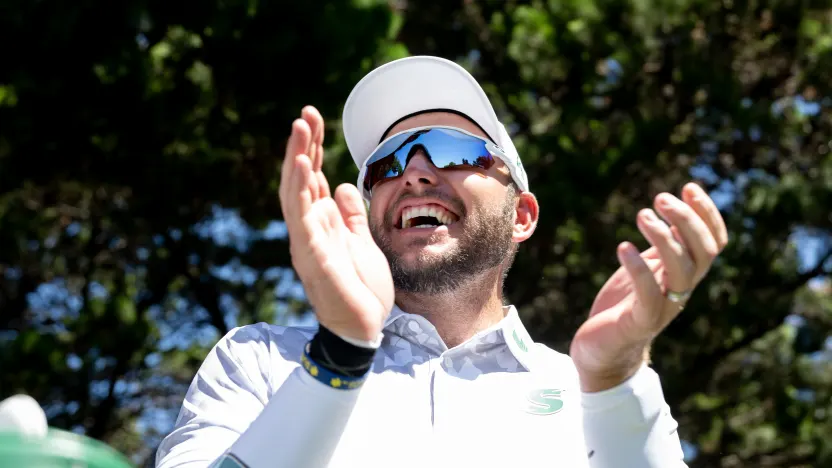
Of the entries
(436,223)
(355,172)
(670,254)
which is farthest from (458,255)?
(355,172)

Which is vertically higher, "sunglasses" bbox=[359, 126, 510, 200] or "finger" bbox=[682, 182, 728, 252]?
"sunglasses" bbox=[359, 126, 510, 200]

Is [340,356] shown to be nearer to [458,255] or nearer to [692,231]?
[692,231]

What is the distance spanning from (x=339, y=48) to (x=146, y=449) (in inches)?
220

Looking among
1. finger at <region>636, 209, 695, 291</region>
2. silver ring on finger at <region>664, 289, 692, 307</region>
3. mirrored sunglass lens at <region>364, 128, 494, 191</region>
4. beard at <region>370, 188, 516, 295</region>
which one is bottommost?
silver ring on finger at <region>664, 289, 692, 307</region>

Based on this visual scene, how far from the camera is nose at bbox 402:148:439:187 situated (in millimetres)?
2479

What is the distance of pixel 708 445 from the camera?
10094 millimetres

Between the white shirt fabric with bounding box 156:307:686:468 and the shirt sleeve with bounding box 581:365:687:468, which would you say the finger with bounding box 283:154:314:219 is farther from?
the shirt sleeve with bounding box 581:365:687:468

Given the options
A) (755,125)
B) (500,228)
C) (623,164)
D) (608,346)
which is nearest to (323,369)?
(608,346)

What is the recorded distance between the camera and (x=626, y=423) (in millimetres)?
1688

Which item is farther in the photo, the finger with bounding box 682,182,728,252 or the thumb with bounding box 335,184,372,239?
the thumb with bounding box 335,184,372,239

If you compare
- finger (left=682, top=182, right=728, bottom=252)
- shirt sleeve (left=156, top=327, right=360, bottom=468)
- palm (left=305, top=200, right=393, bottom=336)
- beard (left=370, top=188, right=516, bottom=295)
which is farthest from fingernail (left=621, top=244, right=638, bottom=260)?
beard (left=370, top=188, right=516, bottom=295)

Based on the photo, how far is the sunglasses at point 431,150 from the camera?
2.52m

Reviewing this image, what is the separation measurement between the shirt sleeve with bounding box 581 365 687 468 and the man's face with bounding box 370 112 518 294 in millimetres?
780

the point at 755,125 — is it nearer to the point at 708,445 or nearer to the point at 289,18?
the point at 708,445
